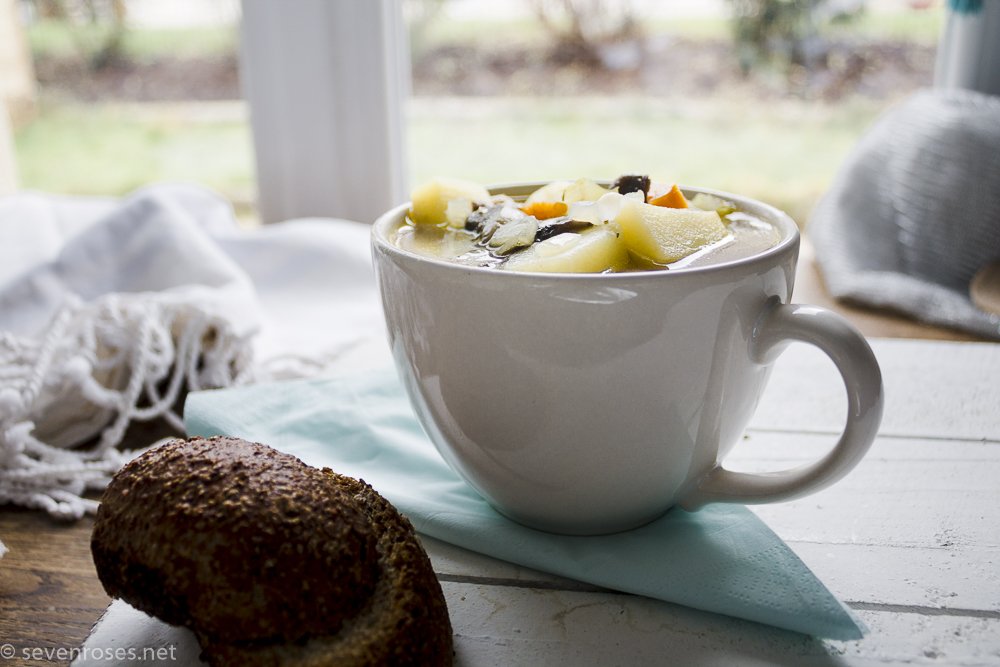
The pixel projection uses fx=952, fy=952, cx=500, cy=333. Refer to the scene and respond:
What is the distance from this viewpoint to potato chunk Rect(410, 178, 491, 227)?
2.11 feet

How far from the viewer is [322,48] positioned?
1334 millimetres

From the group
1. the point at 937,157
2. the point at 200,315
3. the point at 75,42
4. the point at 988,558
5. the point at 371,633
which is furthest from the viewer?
the point at 75,42

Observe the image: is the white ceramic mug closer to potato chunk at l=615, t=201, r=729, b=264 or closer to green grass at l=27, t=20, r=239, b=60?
potato chunk at l=615, t=201, r=729, b=264

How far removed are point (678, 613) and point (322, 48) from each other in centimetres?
104

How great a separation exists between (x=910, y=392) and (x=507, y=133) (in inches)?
37.7

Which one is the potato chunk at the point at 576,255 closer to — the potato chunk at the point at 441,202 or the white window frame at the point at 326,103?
the potato chunk at the point at 441,202

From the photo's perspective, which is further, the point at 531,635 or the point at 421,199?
the point at 421,199

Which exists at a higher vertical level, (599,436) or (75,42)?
(75,42)

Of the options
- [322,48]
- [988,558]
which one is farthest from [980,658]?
[322,48]

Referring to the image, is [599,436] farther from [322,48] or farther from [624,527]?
[322,48]

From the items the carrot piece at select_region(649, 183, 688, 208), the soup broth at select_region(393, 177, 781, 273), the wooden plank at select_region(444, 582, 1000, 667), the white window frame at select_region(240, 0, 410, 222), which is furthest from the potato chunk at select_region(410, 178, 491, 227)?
the white window frame at select_region(240, 0, 410, 222)

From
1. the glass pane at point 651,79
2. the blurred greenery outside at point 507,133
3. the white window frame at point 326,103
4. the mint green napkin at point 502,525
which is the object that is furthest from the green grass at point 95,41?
the mint green napkin at point 502,525

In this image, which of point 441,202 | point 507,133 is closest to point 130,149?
point 507,133

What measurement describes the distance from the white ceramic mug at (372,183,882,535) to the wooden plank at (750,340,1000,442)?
21cm
